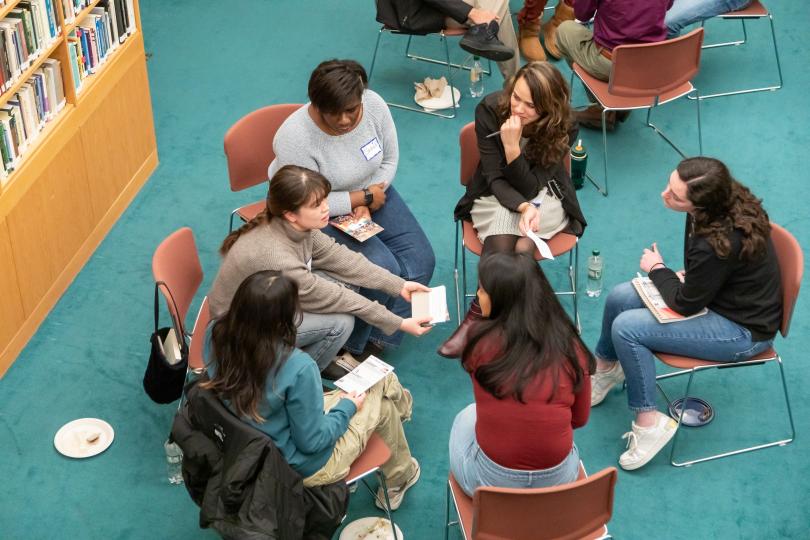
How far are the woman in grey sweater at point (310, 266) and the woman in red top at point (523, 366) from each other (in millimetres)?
1026

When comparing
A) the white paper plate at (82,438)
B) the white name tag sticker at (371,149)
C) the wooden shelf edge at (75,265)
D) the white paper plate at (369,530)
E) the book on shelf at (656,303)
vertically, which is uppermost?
the white name tag sticker at (371,149)

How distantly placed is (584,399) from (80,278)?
2.91 meters

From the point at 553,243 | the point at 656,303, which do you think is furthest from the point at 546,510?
the point at 553,243

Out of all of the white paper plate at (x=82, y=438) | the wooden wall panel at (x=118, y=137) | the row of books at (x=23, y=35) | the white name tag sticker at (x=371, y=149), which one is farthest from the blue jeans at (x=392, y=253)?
the row of books at (x=23, y=35)

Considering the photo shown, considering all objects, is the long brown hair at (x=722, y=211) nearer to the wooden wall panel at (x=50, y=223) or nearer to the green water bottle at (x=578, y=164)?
the green water bottle at (x=578, y=164)

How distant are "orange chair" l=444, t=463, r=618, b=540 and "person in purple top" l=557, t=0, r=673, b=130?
3.18m

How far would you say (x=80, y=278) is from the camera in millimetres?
5348

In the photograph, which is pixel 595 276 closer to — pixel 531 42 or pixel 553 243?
pixel 553 243

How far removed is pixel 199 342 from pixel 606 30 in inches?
118

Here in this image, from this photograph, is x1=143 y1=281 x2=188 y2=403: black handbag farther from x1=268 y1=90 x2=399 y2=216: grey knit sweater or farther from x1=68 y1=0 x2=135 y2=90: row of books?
x1=68 y1=0 x2=135 y2=90: row of books

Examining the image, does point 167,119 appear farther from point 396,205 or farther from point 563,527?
point 563,527

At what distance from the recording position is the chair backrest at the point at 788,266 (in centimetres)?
408

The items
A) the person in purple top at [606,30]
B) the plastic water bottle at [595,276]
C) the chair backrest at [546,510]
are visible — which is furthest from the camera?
the person in purple top at [606,30]

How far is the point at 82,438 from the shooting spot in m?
4.50
